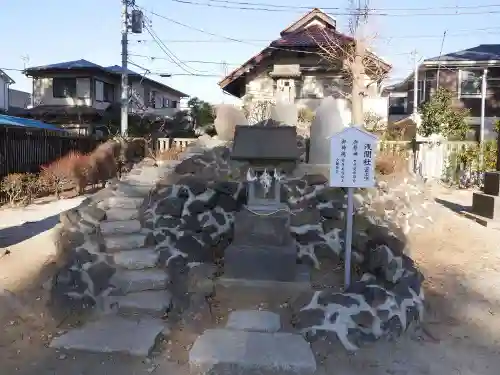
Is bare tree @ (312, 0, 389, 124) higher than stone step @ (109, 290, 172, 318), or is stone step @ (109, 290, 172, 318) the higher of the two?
bare tree @ (312, 0, 389, 124)

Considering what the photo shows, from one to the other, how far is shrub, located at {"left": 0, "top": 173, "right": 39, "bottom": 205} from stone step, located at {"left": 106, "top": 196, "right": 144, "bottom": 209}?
5954mm

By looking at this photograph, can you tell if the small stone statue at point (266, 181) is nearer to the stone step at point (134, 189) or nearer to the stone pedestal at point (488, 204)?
the stone step at point (134, 189)

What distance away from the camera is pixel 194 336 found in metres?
4.32

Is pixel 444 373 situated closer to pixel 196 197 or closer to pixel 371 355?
pixel 371 355

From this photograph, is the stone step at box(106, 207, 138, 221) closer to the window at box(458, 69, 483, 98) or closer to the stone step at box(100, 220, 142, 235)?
the stone step at box(100, 220, 142, 235)

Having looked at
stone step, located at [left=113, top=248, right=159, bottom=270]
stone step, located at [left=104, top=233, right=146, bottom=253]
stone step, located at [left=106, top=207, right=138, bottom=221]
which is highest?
stone step, located at [left=106, top=207, right=138, bottom=221]

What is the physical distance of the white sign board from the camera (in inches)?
190

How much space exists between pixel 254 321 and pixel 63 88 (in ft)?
88.3

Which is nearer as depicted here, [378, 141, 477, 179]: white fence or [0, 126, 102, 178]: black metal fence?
[0, 126, 102, 178]: black metal fence

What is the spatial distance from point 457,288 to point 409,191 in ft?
10.5

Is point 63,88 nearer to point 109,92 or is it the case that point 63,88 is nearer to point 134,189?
point 109,92

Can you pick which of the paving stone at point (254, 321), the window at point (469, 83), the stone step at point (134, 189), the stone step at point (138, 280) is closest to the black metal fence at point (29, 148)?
the stone step at point (134, 189)

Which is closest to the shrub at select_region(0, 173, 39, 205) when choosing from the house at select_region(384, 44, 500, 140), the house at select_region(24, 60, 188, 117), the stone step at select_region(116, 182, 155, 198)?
the stone step at select_region(116, 182, 155, 198)

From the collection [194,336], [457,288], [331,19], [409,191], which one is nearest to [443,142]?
[331,19]
